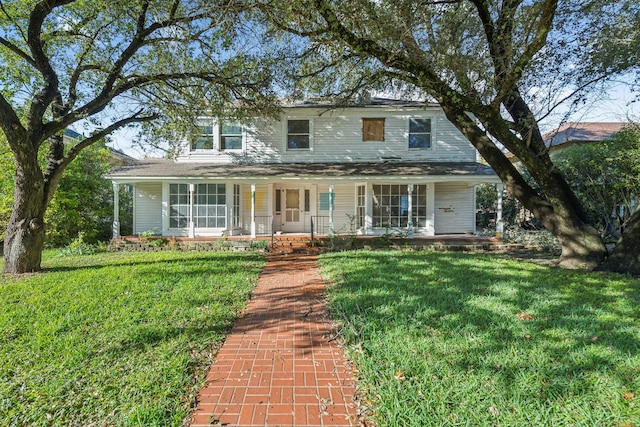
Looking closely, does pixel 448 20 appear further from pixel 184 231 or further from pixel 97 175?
pixel 97 175

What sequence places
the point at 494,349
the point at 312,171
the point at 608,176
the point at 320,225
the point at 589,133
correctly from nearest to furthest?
1. the point at 494,349
2. the point at 608,176
3. the point at 312,171
4. the point at 320,225
5. the point at 589,133

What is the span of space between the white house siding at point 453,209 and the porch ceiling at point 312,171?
1240 mm

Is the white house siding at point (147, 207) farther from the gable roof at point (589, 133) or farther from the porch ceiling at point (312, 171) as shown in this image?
the gable roof at point (589, 133)

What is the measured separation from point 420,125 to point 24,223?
1322 cm

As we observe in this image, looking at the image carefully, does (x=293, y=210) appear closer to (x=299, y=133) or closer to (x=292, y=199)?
(x=292, y=199)

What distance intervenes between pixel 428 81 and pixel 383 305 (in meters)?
4.79

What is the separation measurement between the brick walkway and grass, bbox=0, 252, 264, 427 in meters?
0.22

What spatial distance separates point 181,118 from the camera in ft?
35.7

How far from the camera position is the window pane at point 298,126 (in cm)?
1395

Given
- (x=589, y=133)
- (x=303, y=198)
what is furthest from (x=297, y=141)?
(x=589, y=133)

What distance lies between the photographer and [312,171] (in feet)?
41.5

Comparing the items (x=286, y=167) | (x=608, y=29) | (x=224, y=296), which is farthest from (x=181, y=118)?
(x=608, y=29)

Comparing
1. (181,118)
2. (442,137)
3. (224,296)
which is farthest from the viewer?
(442,137)

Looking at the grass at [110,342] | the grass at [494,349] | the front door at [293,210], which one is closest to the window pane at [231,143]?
the front door at [293,210]
